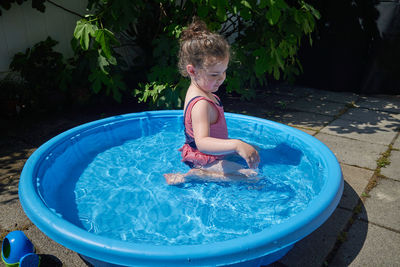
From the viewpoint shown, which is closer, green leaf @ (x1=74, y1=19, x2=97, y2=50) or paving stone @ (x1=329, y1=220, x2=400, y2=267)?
paving stone @ (x1=329, y1=220, x2=400, y2=267)

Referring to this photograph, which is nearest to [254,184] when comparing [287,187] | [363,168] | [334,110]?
[287,187]

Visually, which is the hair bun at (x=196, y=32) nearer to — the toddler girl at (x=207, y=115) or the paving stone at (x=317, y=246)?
the toddler girl at (x=207, y=115)

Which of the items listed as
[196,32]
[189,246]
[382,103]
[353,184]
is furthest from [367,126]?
[189,246]

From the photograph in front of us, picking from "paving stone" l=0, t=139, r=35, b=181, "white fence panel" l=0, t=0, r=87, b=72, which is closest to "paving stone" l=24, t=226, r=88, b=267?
"paving stone" l=0, t=139, r=35, b=181

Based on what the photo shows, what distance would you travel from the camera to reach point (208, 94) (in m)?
2.53

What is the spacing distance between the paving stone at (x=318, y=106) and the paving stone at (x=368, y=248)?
286 cm

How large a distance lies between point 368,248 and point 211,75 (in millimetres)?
1534

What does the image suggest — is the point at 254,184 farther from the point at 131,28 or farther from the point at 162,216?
the point at 131,28

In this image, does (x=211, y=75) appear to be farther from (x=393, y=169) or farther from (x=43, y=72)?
(x=43, y=72)

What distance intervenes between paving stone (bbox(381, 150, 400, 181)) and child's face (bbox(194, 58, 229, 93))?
1.90 m

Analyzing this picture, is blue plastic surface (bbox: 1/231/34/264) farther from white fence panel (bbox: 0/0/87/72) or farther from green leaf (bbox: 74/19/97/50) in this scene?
white fence panel (bbox: 0/0/87/72)

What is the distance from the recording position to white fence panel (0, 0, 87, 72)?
4355 millimetres

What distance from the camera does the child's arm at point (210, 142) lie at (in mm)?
2143

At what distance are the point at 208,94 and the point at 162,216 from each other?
982 millimetres
